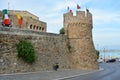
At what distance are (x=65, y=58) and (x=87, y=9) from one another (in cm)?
692

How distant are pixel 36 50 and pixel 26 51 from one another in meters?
2.57

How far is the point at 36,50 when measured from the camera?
28.8m

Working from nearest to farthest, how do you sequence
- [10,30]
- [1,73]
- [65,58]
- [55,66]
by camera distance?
[1,73] < [10,30] < [55,66] < [65,58]

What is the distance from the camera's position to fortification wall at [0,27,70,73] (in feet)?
79.8

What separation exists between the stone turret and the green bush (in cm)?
1011

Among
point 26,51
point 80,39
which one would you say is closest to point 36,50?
point 26,51

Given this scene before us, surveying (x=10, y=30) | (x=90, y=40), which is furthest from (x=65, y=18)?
(x=10, y=30)

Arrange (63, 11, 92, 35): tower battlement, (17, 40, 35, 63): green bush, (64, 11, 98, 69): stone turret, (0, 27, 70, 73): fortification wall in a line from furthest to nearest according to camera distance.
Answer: (63, 11, 92, 35): tower battlement, (64, 11, 98, 69): stone turret, (17, 40, 35, 63): green bush, (0, 27, 70, 73): fortification wall

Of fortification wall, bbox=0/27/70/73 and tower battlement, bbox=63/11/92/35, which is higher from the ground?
tower battlement, bbox=63/11/92/35

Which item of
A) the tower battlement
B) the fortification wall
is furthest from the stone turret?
the fortification wall

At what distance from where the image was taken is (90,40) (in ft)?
125

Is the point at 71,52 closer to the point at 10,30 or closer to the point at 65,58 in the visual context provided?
the point at 65,58

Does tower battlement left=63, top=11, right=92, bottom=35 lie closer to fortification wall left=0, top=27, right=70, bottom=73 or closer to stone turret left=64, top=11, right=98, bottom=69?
stone turret left=64, top=11, right=98, bottom=69

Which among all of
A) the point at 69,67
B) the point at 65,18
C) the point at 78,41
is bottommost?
the point at 69,67
